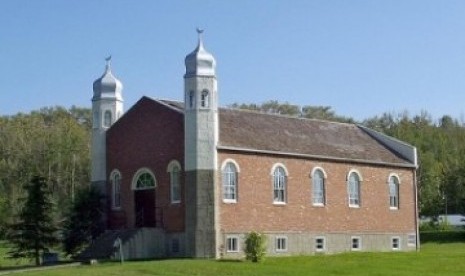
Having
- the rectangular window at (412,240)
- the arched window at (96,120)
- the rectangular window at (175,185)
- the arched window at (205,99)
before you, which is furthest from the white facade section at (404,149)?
the arched window at (96,120)

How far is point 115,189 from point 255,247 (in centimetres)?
1111

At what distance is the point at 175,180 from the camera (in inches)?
1818

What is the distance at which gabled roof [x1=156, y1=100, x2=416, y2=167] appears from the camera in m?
47.9

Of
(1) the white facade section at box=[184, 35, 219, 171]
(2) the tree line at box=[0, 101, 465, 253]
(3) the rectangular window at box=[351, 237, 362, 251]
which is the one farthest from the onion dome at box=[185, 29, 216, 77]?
(2) the tree line at box=[0, 101, 465, 253]

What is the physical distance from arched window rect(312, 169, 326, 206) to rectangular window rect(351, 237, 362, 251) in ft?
11.5

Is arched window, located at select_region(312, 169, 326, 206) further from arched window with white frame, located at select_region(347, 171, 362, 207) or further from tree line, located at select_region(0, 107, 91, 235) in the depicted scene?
tree line, located at select_region(0, 107, 91, 235)

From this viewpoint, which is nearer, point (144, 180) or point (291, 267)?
point (291, 267)

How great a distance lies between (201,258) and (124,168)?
8.17m

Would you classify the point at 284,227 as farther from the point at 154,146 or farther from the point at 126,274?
the point at 126,274

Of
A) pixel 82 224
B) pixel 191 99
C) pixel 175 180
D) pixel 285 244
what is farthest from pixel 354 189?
pixel 82 224

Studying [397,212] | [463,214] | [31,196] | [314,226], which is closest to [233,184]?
[314,226]

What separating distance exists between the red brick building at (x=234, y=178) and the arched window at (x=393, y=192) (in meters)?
0.06

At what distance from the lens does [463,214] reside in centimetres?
8456

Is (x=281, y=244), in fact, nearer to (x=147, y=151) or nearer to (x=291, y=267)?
(x=147, y=151)
